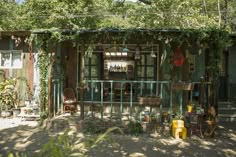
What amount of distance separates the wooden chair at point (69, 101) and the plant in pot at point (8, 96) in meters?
1.79

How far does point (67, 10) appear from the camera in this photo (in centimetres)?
2006

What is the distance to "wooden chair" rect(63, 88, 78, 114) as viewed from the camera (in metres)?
10.3

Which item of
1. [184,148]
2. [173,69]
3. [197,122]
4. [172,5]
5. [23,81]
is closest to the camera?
[184,148]

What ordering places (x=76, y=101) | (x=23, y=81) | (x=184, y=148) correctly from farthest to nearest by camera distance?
(x=23, y=81) < (x=76, y=101) < (x=184, y=148)

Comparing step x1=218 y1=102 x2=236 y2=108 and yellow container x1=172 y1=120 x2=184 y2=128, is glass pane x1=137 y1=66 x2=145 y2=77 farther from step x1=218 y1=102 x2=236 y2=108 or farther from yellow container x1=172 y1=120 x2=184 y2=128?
yellow container x1=172 y1=120 x2=184 y2=128

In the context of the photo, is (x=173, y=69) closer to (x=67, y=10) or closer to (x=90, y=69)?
(x=90, y=69)

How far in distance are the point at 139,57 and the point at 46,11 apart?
11.7 metres

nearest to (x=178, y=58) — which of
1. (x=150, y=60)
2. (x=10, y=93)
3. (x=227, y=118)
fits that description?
(x=150, y=60)

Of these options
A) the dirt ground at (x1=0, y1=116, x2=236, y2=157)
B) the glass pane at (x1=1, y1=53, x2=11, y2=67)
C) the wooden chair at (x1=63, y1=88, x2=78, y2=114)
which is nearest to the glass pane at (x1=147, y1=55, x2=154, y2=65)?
the wooden chair at (x1=63, y1=88, x2=78, y2=114)

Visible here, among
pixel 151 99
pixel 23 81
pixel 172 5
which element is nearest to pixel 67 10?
pixel 172 5

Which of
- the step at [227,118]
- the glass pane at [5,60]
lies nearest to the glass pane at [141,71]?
the step at [227,118]

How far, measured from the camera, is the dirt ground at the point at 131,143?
654 cm

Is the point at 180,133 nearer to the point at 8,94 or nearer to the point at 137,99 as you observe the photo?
the point at 137,99

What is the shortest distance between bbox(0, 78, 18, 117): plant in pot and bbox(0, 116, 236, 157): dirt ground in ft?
5.41
